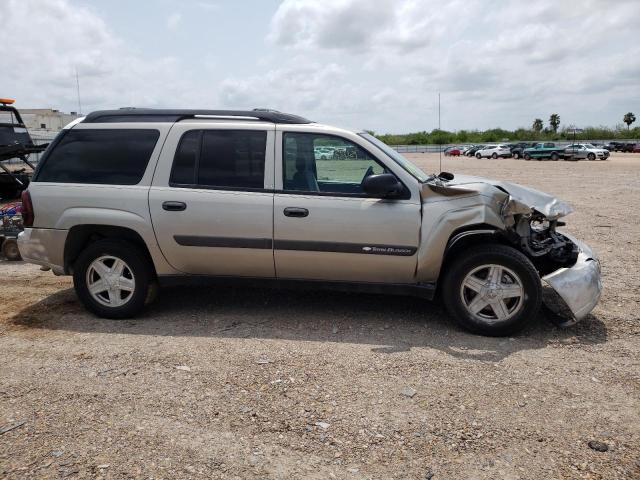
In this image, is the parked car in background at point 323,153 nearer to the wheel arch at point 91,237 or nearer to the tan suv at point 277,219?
the tan suv at point 277,219

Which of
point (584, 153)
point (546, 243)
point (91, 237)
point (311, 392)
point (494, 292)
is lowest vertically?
point (311, 392)

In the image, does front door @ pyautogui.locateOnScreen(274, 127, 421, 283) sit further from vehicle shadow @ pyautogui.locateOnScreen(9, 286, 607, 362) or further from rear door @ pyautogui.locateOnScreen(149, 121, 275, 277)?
vehicle shadow @ pyautogui.locateOnScreen(9, 286, 607, 362)

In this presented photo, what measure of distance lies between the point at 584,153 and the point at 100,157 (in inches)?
1785

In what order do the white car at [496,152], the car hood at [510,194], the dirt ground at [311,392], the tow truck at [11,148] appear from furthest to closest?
the white car at [496,152] < the tow truck at [11,148] < the car hood at [510,194] < the dirt ground at [311,392]

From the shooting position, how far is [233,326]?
501 centimetres

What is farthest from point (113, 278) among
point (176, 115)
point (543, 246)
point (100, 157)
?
point (543, 246)

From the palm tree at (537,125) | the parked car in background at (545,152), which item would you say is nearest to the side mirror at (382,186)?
the parked car in background at (545,152)

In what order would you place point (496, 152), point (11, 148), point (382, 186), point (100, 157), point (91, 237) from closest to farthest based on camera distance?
point (382, 186)
point (100, 157)
point (91, 237)
point (11, 148)
point (496, 152)

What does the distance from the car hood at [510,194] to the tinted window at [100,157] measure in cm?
264

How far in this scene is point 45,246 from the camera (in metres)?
5.17

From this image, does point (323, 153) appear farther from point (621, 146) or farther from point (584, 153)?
point (621, 146)

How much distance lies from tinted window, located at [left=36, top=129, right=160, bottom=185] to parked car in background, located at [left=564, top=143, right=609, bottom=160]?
148ft

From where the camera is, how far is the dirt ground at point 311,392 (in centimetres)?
297

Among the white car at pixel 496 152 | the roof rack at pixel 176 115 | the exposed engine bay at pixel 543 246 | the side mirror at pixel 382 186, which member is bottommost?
the exposed engine bay at pixel 543 246
